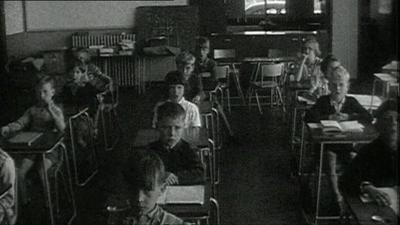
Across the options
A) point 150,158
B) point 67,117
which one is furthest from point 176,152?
point 67,117

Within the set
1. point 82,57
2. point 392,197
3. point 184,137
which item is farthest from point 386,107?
point 82,57

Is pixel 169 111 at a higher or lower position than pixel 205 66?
lower

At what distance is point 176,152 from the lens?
9.09 ft

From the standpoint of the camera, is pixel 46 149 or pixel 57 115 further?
pixel 46 149

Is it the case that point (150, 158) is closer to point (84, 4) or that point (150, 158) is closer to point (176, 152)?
point (176, 152)

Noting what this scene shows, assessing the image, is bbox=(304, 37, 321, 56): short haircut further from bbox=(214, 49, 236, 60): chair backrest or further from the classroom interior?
bbox=(214, 49, 236, 60): chair backrest

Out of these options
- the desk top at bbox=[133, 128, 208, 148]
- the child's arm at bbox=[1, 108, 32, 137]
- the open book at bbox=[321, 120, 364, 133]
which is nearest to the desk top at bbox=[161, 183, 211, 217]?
the desk top at bbox=[133, 128, 208, 148]

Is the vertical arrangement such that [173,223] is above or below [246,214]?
above

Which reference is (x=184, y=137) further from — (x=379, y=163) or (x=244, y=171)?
(x=379, y=163)

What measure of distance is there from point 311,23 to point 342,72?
0.24 m

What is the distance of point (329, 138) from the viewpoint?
10.0 feet

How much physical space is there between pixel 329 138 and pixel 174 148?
0.76 meters

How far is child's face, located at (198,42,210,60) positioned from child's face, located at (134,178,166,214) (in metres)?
0.60

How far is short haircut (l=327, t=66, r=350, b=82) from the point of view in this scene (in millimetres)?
2634
